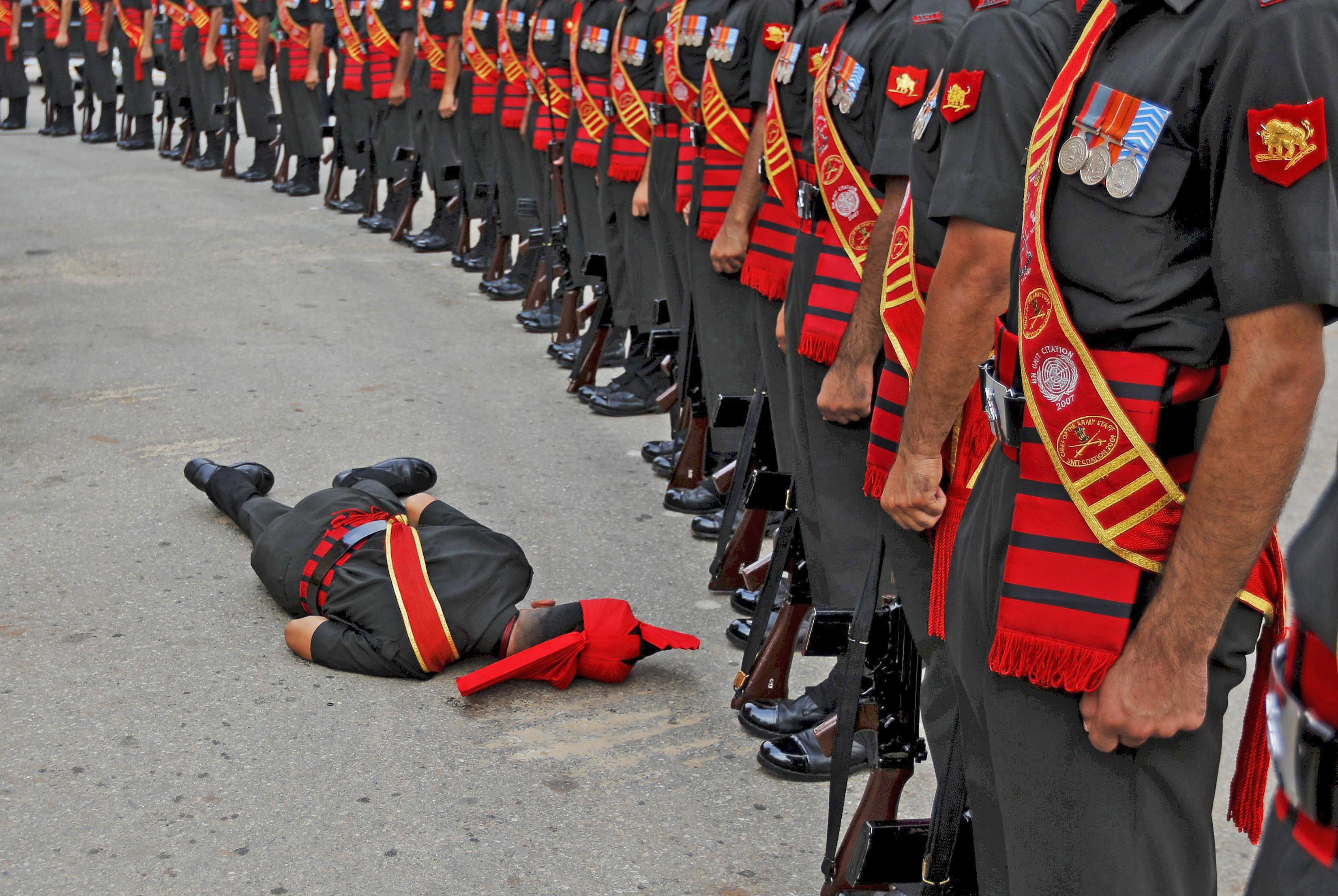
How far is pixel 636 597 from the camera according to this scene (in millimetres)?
4137

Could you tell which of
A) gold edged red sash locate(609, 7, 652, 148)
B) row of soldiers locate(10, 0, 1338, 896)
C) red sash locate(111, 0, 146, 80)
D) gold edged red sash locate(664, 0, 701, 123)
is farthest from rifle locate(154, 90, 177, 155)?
row of soldiers locate(10, 0, 1338, 896)

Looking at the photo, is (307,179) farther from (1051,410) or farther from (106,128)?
(1051,410)

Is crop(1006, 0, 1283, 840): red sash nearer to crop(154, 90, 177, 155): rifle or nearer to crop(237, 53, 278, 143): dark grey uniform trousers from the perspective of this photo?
crop(237, 53, 278, 143): dark grey uniform trousers

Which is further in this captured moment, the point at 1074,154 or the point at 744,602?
the point at 744,602

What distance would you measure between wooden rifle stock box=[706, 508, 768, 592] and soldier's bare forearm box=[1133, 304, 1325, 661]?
7.88ft

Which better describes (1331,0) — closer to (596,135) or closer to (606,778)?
(606,778)

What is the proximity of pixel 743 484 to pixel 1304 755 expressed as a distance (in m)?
2.90

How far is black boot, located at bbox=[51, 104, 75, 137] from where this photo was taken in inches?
612

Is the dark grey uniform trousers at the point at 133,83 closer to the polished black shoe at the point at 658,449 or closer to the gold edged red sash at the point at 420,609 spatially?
the polished black shoe at the point at 658,449

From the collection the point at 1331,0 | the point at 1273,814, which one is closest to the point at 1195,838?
the point at 1273,814

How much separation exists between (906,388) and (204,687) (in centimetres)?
198

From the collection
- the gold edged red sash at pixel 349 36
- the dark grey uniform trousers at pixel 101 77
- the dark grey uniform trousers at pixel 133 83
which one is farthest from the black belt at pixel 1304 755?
the dark grey uniform trousers at pixel 101 77

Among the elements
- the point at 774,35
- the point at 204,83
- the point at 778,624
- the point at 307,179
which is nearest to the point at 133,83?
the point at 204,83

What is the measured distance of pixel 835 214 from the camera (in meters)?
3.04
